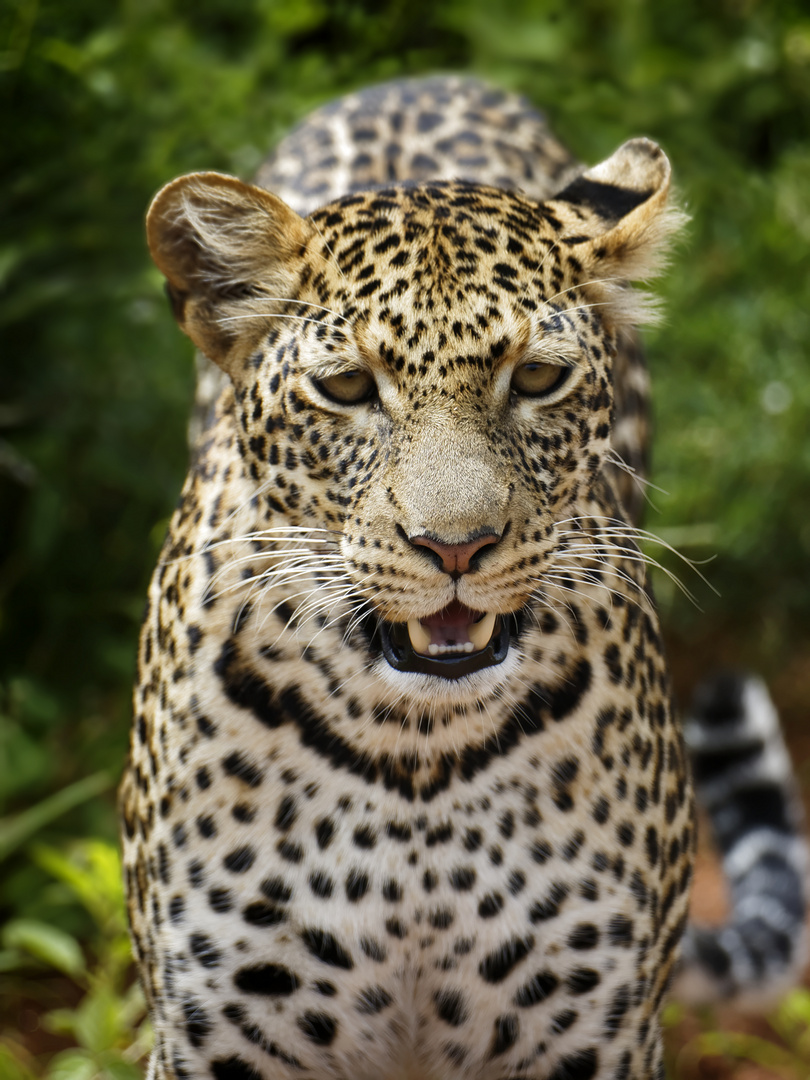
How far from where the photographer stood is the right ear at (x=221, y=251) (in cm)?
257

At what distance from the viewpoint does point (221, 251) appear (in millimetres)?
2648

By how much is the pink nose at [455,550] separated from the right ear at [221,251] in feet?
2.03

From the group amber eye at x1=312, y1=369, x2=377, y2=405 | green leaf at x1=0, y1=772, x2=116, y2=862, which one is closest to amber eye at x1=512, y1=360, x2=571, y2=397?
amber eye at x1=312, y1=369, x2=377, y2=405

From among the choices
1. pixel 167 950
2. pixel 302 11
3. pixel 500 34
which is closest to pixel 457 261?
pixel 167 950

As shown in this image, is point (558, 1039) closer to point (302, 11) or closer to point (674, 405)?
point (674, 405)

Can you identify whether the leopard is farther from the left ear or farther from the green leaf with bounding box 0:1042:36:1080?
the green leaf with bounding box 0:1042:36:1080

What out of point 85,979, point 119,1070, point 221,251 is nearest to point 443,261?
point 221,251

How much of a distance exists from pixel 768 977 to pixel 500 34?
15.6 feet

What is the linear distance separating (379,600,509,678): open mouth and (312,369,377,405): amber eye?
41 centimetres

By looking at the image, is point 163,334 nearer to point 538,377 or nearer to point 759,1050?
point 538,377

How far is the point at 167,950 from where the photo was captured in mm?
2730

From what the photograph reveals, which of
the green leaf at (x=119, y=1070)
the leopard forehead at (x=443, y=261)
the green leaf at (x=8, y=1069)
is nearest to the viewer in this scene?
the leopard forehead at (x=443, y=261)

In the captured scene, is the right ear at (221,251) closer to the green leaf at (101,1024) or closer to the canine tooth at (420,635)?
the canine tooth at (420,635)

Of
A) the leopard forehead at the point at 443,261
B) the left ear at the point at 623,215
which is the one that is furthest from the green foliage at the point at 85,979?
the left ear at the point at 623,215
